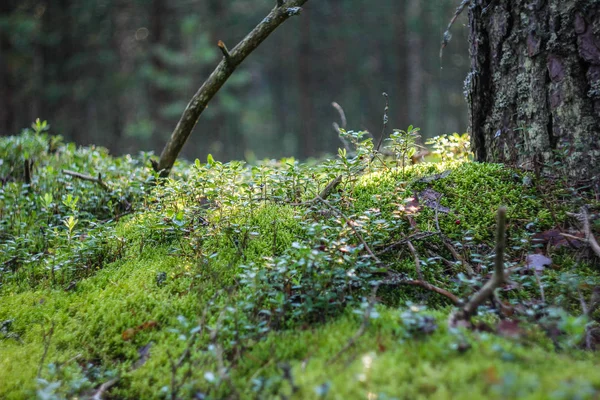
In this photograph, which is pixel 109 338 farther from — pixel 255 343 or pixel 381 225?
pixel 381 225

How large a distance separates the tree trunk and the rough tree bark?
6.05ft

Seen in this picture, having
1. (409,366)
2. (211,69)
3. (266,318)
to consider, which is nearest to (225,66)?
(266,318)

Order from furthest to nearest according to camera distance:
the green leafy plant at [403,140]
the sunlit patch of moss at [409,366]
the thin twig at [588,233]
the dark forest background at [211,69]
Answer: the dark forest background at [211,69], the green leafy plant at [403,140], the thin twig at [588,233], the sunlit patch of moss at [409,366]

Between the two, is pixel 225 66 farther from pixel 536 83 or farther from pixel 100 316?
pixel 536 83

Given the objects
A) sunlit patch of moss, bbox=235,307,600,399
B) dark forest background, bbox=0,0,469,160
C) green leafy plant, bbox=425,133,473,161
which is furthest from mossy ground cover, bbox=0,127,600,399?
dark forest background, bbox=0,0,469,160

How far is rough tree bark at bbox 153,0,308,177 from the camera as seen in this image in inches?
158

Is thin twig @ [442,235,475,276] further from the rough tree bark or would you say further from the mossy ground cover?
the rough tree bark

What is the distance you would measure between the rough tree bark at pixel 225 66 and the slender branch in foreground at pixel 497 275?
306 centimetres

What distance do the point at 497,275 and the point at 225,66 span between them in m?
3.45

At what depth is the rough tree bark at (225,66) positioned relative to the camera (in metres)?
4.02

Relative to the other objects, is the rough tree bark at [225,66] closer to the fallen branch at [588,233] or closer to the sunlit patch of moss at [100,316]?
the sunlit patch of moss at [100,316]

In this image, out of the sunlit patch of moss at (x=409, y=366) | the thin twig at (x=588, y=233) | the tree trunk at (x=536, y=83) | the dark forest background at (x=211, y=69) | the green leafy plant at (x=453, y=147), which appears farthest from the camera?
the dark forest background at (x=211, y=69)

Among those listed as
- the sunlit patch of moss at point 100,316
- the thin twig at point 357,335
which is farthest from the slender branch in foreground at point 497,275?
the sunlit patch of moss at point 100,316

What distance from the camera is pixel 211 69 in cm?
2123
